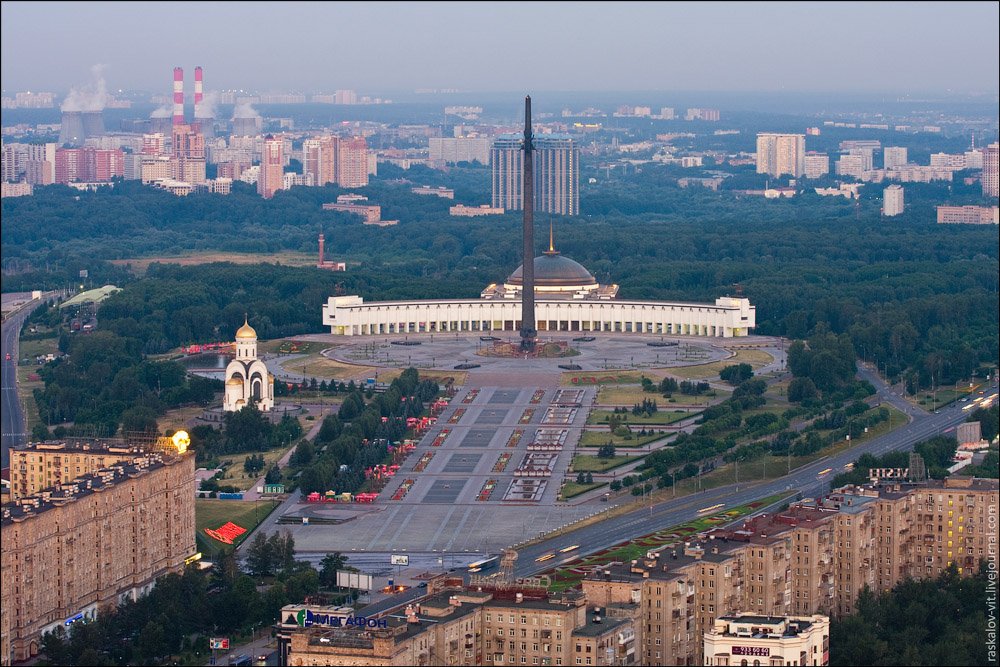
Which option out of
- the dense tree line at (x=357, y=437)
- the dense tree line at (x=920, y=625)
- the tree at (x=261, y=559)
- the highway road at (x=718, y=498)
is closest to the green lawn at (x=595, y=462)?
the highway road at (x=718, y=498)

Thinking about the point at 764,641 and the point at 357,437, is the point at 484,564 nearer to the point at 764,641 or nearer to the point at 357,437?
the point at 764,641

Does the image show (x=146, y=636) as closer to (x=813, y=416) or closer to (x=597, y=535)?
(x=597, y=535)

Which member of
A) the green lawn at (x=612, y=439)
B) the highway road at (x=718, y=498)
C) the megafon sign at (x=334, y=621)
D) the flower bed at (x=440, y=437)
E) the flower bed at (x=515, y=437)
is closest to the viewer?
the megafon sign at (x=334, y=621)

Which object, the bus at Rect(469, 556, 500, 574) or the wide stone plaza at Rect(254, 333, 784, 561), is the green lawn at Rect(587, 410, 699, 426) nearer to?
the wide stone plaza at Rect(254, 333, 784, 561)

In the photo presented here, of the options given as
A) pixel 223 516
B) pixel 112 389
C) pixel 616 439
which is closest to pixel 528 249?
pixel 112 389

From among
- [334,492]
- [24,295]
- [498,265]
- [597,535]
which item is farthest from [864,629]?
[498,265]

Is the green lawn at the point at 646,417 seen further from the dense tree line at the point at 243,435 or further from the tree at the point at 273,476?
the tree at the point at 273,476
